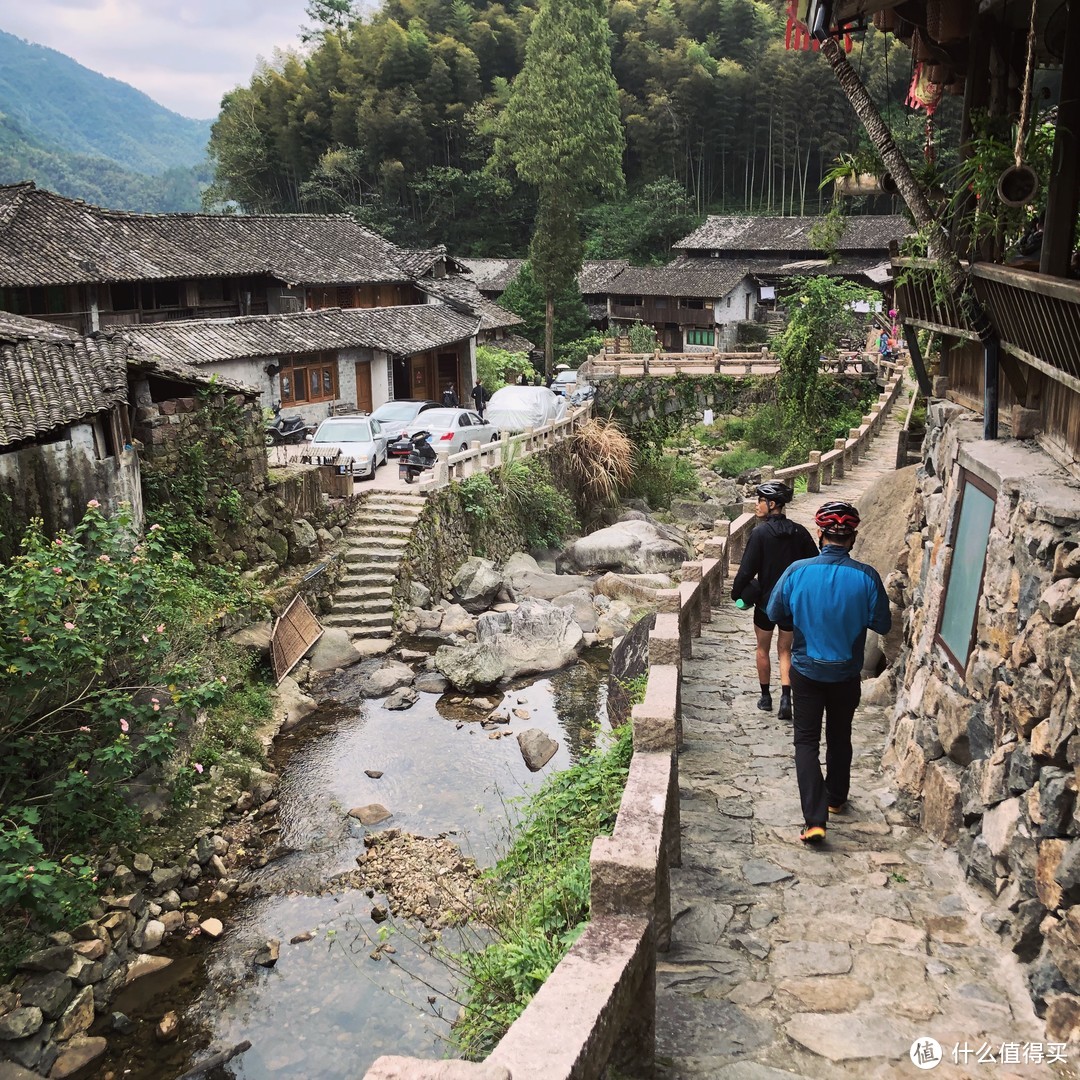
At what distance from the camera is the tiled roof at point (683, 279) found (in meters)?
47.1

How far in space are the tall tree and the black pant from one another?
3566 centimetres

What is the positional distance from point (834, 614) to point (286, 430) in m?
21.0

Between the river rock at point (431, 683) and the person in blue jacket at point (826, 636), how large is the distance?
10.3 metres

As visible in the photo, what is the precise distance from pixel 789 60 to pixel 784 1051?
62.1 meters

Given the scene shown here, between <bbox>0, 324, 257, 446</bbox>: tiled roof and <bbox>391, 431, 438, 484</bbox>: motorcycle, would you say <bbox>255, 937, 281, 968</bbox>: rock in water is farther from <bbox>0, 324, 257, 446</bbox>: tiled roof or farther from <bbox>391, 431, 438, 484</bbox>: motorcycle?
<bbox>391, 431, 438, 484</bbox>: motorcycle

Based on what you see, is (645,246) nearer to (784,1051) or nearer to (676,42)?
(676,42)

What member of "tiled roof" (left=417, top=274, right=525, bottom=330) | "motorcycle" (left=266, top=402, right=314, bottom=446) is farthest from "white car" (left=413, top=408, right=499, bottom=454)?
"tiled roof" (left=417, top=274, right=525, bottom=330)

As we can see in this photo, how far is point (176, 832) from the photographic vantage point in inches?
446

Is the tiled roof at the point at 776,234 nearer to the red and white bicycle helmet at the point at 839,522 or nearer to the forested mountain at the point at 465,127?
the forested mountain at the point at 465,127

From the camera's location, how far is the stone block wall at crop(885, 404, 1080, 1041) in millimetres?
4516

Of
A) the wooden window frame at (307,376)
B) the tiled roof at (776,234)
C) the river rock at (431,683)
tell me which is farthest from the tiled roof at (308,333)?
the tiled roof at (776,234)

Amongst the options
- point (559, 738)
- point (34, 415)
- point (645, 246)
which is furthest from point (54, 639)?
point (645, 246)

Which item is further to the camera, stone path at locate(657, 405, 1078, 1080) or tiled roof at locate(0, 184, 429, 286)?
tiled roof at locate(0, 184, 429, 286)

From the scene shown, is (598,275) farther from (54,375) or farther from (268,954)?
(268,954)
